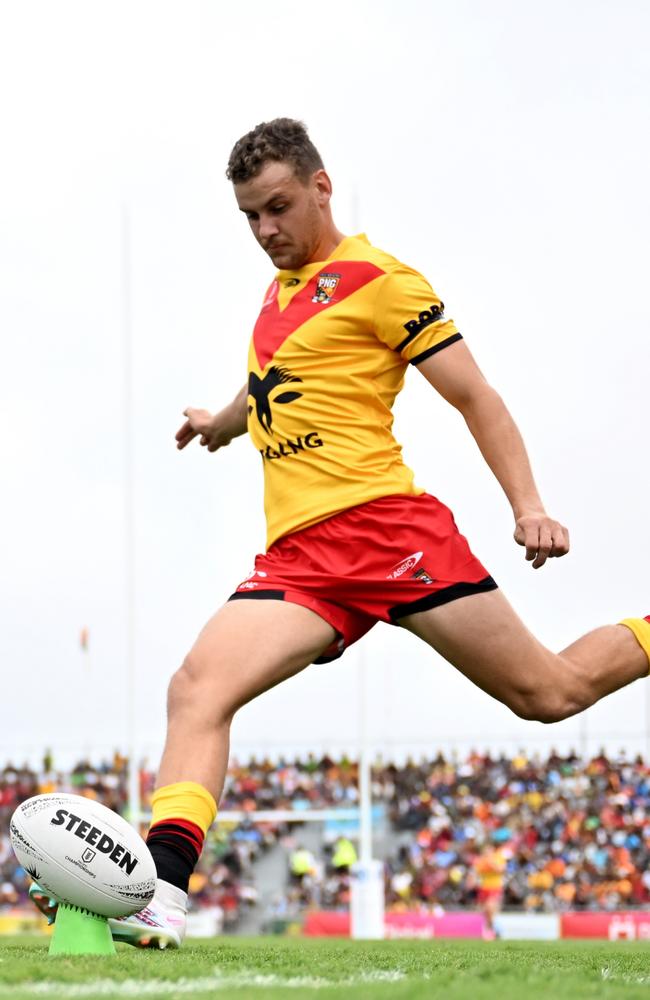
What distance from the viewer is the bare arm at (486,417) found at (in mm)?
3209

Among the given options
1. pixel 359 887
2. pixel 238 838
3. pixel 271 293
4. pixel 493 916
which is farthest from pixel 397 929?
pixel 271 293

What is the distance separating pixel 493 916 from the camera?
14281 mm

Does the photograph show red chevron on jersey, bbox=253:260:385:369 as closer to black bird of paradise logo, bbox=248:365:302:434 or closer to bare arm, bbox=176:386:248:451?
black bird of paradise logo, bbox=248:365:302:434

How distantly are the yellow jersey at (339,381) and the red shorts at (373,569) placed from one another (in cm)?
5

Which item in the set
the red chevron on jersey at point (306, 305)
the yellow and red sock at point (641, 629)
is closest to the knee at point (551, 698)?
the yellow and red sock at point (641, 629)

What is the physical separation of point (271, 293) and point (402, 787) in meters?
17.3

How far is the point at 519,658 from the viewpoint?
3271 mm

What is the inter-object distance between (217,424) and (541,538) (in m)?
1.21

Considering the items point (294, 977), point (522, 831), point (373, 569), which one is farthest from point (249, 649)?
point (522, 831)

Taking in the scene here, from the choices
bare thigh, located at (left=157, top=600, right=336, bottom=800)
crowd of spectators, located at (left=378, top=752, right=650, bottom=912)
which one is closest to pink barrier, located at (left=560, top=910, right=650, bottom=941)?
crowd of spectators, located at (left=378, top=752, right=650, bottom=912)

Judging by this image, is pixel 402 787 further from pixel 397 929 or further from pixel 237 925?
pixel 397 929

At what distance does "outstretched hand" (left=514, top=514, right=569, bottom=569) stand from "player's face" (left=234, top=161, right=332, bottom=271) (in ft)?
2.87

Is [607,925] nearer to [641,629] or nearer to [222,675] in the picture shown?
[641,629]

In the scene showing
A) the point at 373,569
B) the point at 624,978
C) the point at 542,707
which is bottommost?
the point at 624,978
